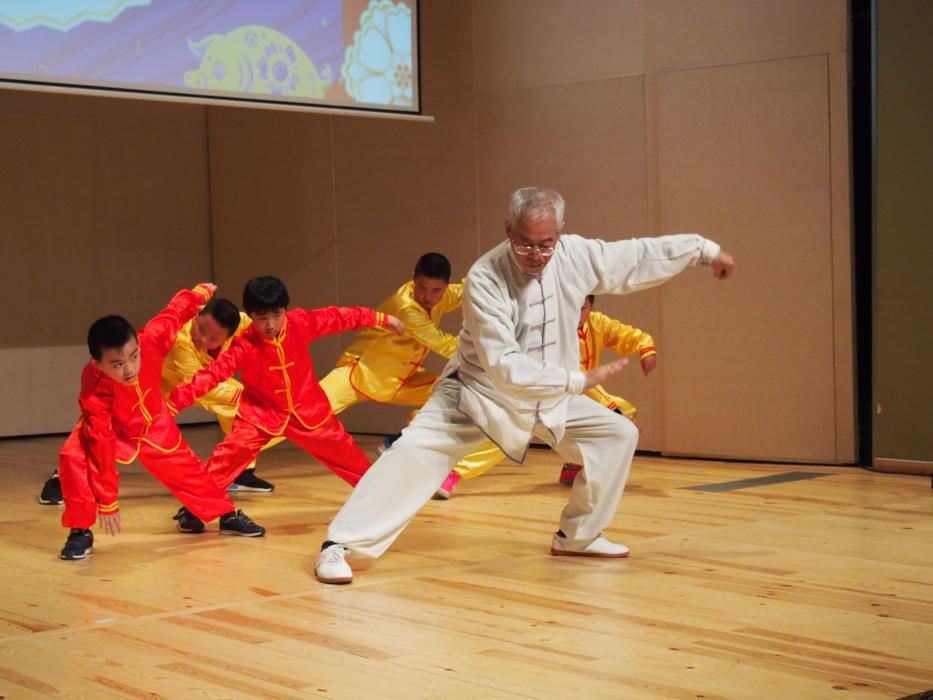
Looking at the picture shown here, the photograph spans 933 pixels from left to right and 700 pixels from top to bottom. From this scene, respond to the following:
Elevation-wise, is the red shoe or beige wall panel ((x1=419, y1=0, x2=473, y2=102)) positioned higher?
beige wall panel ((x1=419, y1=0, x2=473, y2=102))

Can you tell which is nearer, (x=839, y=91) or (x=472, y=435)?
(x=472, y=435)

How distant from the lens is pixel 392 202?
26.6 feet

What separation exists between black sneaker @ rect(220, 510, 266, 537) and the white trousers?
80cm

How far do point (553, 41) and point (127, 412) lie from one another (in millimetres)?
3713

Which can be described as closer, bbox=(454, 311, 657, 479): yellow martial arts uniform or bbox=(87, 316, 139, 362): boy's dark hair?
bbox=(87, 316, 139, 362): boy's dark hair

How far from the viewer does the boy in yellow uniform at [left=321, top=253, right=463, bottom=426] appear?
599 cm

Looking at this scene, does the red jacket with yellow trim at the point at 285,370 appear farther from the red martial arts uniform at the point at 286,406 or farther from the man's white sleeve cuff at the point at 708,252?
the man's white sleeve cuff at the point at 708,252

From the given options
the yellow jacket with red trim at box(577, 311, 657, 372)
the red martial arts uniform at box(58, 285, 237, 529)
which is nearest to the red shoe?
the yellow jacket with red trim at box(577, 311, 657, 372)

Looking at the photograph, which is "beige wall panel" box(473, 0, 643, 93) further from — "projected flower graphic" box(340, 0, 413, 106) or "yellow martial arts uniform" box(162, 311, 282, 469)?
"yellow martial arts uniform" box(162, 311, 282, 469)

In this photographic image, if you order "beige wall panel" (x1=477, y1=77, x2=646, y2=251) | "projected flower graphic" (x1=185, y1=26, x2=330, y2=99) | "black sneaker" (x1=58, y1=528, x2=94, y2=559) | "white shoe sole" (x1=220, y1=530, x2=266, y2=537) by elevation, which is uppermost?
"projected flower graphic" (x1=185, y1=26, x2=330, y2=99)

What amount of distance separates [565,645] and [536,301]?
1149 millimetres

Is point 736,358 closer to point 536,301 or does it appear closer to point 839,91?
point 839,91

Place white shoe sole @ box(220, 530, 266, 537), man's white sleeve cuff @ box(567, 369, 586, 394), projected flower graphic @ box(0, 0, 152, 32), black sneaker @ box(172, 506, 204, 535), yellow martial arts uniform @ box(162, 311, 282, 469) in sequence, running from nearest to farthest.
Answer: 1. man's white sleeve cuff @ box(567, 369, 586, 394)
2. white shoe sole @ box(220, 530, 266, 537)
3. black sneaker @ box(172, 506, 204, 535)
4. projected flower graphic @ box(0, 0, 152, 32)
5. yellow martial arts uniform @ box(162, 311, 282, 469)

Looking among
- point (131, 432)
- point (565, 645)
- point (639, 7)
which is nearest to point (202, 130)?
point (639, 7)
